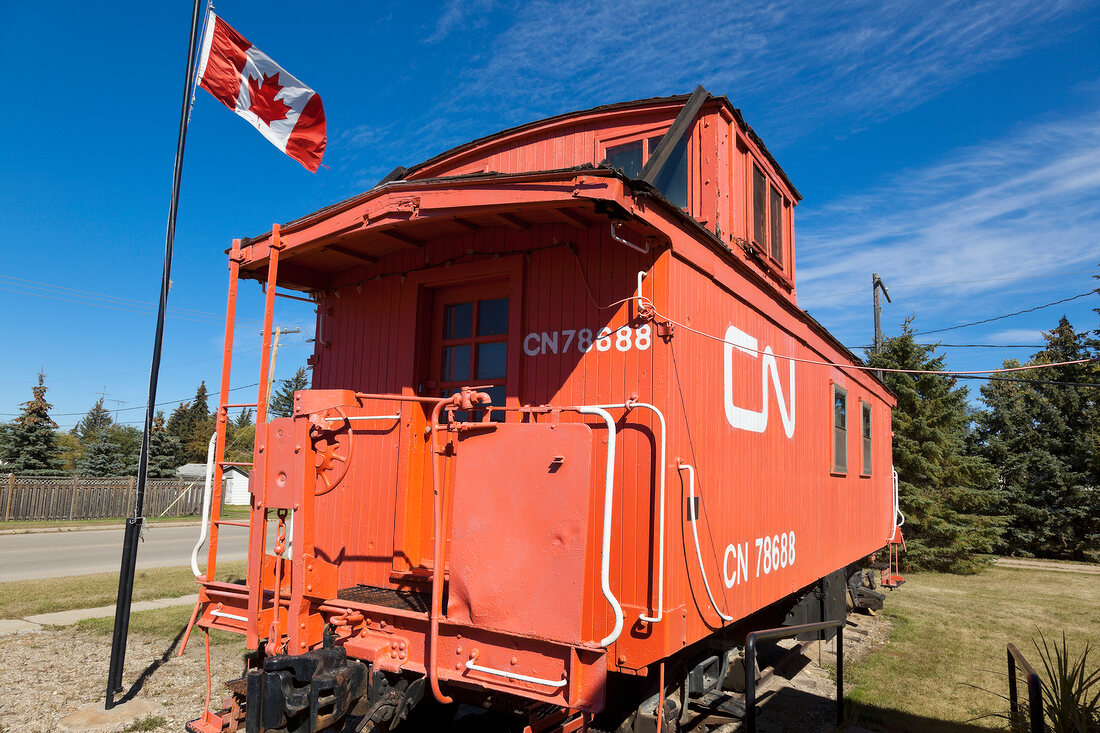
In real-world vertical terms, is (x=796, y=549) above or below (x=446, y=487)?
below

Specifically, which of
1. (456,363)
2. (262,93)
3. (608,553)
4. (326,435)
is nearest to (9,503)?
(262,93)

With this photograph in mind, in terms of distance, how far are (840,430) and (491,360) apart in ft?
17.9

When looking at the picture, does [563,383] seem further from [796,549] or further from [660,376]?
[796,549]

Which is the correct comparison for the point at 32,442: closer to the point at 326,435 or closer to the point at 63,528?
the point at 63,528

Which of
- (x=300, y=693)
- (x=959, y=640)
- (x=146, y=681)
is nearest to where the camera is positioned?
(x=300, y=693)

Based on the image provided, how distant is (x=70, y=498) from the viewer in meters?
23.9

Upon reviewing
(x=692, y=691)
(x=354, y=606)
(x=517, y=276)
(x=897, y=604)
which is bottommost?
(x=897, y=604)

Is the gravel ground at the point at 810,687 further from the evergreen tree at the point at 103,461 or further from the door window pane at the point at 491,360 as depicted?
the evergreen tree at the point at 103,461

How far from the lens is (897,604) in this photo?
12156 mm

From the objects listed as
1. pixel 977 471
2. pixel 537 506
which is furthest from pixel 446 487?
pixel 977 471

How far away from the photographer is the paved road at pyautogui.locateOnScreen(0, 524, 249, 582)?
12.5 m

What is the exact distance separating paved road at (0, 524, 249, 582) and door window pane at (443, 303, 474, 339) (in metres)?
10.3

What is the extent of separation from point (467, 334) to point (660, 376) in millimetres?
1752

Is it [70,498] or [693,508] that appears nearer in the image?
[693,508]
